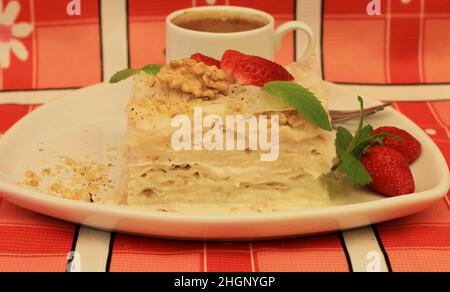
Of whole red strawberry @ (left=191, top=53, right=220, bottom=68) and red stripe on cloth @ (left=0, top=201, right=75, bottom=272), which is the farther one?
whole red strawberry @ (left=191, top=53, right=220, bottom=68)

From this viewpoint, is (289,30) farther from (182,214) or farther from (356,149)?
(182,214)

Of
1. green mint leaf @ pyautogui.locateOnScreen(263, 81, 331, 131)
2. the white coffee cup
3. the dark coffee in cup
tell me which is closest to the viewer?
green mint leaf @ pyautogui.locateOnScreen(263, 81, 331, 131)

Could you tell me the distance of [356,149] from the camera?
5.71 ft

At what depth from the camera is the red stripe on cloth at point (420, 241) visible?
4.95 feet

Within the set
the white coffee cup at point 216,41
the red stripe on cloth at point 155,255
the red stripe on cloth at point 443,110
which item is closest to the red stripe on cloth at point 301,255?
the red stripe on cloth at point 155,255

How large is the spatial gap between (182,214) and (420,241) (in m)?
0.49

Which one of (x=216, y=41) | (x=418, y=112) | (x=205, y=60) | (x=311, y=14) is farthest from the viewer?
(x=311, y=14)

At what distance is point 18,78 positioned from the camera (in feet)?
8.40

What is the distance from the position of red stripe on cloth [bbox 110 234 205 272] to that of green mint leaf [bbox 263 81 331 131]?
1.12 feet

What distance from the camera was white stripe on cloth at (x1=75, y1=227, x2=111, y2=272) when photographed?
4.84 ft

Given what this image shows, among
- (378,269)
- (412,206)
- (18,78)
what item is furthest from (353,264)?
(18,78)

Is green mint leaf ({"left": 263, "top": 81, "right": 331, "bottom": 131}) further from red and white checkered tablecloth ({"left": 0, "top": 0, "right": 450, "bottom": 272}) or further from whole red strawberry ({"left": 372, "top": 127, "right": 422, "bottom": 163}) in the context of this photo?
red and white checkered tablecloth ({"left": 0, "top": 0, "right": 450, "bottom": 272})

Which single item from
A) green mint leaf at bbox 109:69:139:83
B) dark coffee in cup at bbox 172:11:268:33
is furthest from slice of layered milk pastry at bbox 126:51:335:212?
dark coffee in cup at bbox 172:11:268:33

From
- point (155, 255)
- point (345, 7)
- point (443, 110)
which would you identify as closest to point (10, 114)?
point (155, 255)
